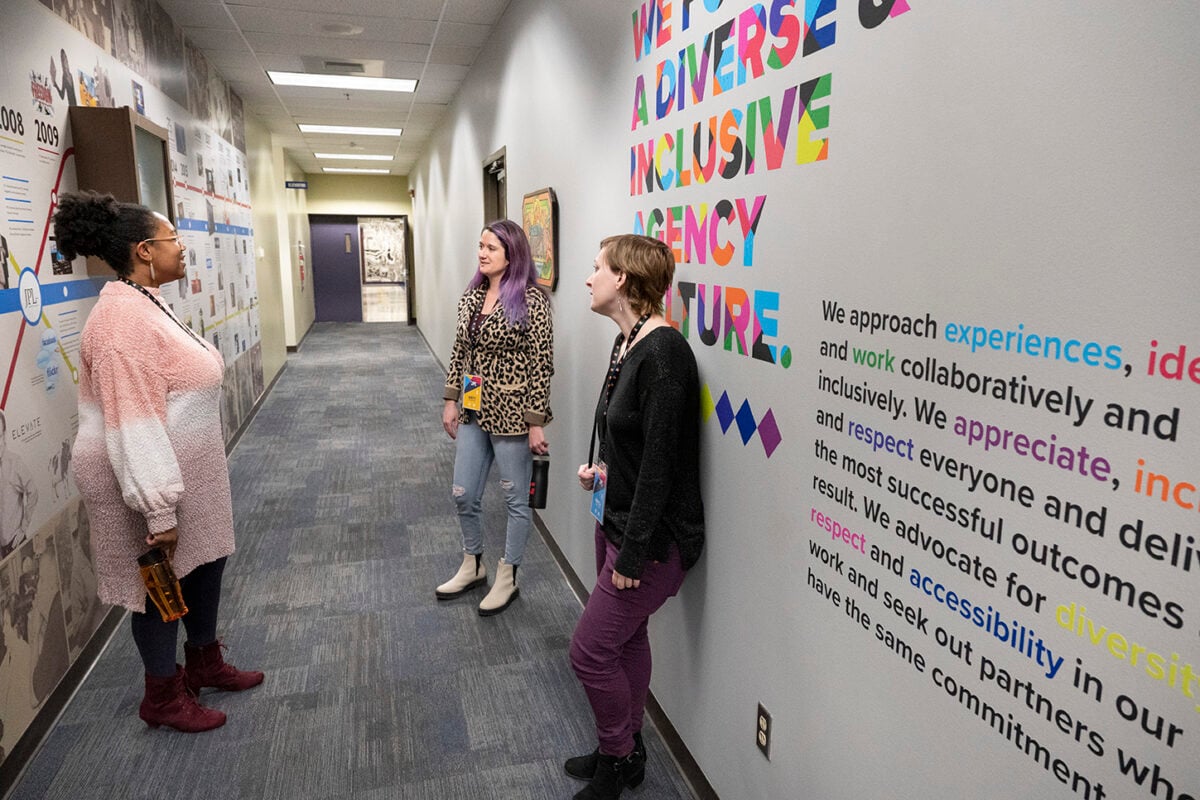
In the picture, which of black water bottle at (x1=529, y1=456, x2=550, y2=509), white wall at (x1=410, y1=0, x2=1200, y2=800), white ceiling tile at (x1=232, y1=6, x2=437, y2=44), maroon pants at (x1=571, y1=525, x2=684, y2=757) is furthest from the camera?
white ceiling tile at (x1=232, y1=6, x2=437, y2=44)

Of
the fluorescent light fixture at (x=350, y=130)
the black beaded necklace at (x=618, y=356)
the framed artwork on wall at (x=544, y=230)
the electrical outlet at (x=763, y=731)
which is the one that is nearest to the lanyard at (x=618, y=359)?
the black beaded necklace at (x=618, y=356)

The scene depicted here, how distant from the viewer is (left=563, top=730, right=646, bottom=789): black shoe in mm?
2006

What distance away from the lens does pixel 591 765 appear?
2.05 m

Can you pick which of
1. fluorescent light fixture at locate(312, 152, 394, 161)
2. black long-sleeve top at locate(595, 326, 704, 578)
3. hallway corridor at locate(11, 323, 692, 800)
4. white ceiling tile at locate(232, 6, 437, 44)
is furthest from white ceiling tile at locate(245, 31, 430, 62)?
fluorescent light fixture at locate(312, 152, 394, 161)

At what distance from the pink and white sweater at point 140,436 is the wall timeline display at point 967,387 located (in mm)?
1444

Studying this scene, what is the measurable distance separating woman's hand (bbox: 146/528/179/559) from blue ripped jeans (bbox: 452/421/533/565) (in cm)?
110

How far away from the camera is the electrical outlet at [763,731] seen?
1.62 metres

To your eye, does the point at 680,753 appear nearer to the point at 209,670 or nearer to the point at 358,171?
the point at 209,670

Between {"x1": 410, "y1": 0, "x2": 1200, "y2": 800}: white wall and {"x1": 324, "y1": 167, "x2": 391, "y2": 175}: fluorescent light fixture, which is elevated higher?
{"x1": 324, "y1": 167, "x2": 391, "y2": 175}: fluorescent light fixture

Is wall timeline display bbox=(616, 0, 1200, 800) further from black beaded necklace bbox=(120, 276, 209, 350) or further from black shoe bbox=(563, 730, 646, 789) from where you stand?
black beaded necklace bbox=(120, 276, 209, 350)

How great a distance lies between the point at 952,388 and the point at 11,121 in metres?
2.58

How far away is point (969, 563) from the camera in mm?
1023

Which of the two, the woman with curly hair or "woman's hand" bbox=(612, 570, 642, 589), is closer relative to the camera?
"woman's hand" bbox=(612, 570, 642, 589)

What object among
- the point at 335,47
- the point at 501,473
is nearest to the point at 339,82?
the point at 335,47
